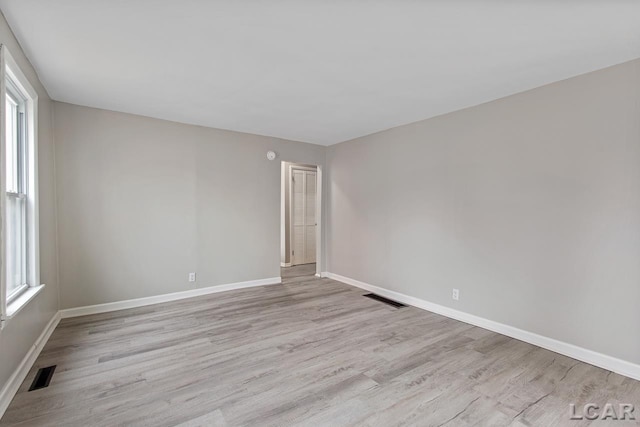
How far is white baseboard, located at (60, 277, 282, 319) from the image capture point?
3.32 meters

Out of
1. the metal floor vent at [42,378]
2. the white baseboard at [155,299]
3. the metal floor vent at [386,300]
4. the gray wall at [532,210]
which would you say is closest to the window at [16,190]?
the metal floor vent at [42,378]

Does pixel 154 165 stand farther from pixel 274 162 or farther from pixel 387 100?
pixel 387 100

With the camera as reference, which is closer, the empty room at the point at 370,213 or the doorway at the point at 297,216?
the empty room at the point at 370,213

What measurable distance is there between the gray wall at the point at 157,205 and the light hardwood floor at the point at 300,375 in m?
0.56

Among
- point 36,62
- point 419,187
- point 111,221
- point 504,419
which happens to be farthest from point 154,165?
point 504,419

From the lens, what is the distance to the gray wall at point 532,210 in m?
2.23

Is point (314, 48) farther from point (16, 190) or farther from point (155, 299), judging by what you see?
point (155, 299)

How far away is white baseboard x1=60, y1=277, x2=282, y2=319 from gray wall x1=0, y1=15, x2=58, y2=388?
0.23m

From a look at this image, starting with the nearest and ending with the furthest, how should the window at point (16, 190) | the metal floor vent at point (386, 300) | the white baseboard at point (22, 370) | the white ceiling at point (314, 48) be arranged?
the white ceiling at point (314, 48)
the white baseboard at point (22, 370)
the window at point (16, 190)
the metal floor vent at point (386, 300)

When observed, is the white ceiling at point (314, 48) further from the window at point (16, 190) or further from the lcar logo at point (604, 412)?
the lcar logo at point (604, 412)

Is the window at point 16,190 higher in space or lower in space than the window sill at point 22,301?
higher

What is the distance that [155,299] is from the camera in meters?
3.77

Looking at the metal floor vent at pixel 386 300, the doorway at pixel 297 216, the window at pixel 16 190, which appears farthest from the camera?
the doorway at pixel 297 216

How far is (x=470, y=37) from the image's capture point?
192cm
